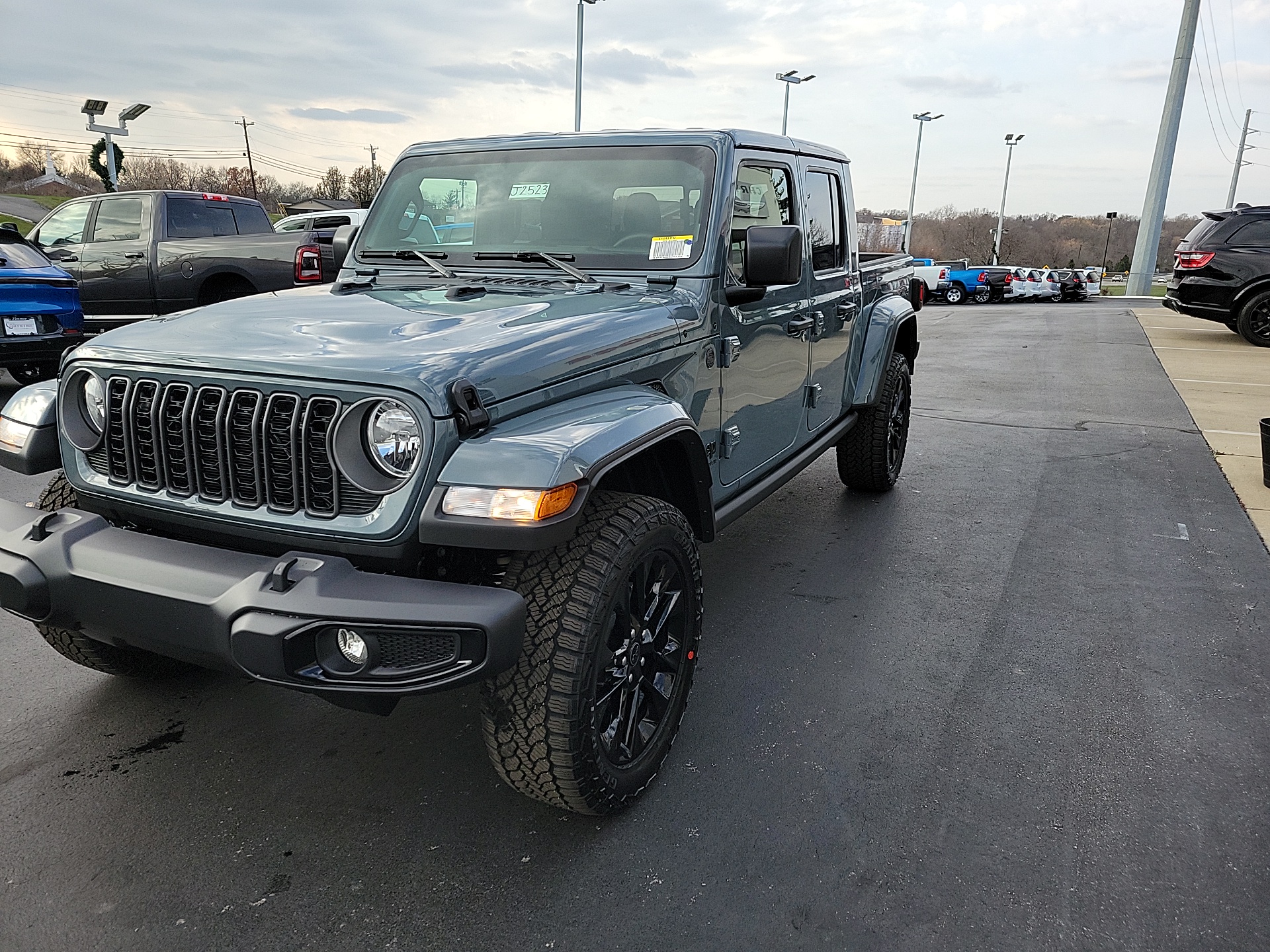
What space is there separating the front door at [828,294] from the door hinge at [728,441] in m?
0.92

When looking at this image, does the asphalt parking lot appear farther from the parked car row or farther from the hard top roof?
the parked car row

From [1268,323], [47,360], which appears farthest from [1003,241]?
[47,360]

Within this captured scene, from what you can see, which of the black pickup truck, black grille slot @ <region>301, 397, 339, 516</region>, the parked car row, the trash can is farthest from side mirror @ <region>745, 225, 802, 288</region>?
the parked car row

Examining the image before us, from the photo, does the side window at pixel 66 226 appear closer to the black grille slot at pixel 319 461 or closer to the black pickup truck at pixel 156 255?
the black pickup truck at pixel 156 255

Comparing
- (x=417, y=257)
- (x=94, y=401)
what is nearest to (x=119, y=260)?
(x=417, y=257)

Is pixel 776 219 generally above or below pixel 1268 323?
above

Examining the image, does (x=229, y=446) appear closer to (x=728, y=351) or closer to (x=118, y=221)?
(x=728, y=351)

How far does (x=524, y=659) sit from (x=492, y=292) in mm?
1405

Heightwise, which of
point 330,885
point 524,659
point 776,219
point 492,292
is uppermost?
point 776,219

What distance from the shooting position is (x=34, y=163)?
78188mm

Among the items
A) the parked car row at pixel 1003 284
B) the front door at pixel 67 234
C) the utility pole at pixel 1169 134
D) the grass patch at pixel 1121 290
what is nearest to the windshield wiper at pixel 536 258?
the front door at pixel 67 234

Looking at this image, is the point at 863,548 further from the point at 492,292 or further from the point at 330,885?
the point at 330,885

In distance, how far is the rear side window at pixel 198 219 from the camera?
1027cm

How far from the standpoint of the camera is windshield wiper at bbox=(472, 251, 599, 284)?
10.8 ft
